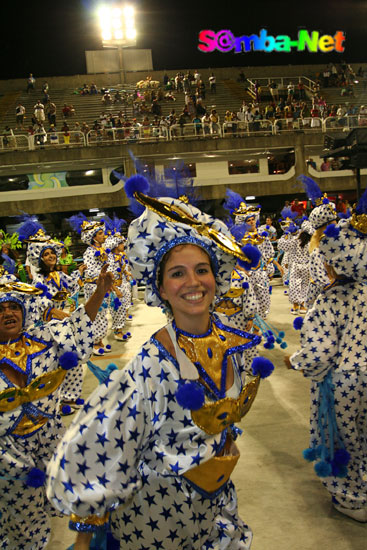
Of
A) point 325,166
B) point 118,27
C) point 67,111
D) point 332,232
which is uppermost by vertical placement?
point 118,27

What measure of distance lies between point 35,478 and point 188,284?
175cm

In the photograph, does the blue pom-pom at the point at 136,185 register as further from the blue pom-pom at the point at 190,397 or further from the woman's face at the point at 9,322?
the woman's face at the point at 9,322

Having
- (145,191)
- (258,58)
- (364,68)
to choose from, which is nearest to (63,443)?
(145,191)

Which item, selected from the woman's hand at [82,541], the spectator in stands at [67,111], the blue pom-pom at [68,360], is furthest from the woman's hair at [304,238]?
the spectator in stands at [67,111]

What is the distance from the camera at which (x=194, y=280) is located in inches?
72.2

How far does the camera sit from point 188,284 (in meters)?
1.83

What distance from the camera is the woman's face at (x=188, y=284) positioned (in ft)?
6.03

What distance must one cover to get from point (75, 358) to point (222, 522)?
1379 mm

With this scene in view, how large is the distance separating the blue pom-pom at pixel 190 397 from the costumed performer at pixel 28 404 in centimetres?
143

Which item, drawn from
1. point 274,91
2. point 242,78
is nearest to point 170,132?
point 274,91

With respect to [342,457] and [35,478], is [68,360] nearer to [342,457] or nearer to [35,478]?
[35,478]

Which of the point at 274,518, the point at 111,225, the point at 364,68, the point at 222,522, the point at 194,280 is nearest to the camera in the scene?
the point at 194,280

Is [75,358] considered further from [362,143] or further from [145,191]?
[362,143]

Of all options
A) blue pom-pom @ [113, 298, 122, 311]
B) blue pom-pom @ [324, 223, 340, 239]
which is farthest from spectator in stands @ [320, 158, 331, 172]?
blue pom-pom @ [324, 223, 340, 239]
